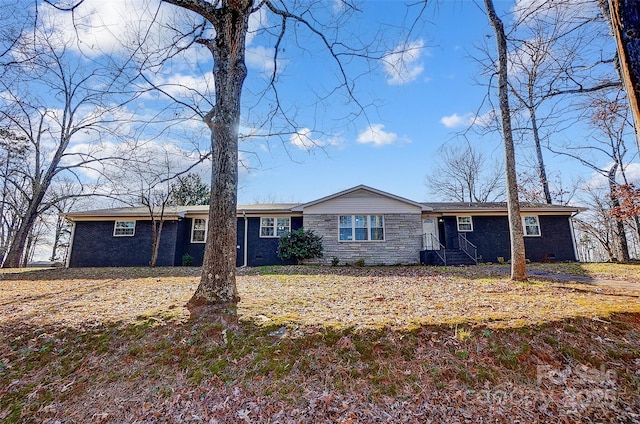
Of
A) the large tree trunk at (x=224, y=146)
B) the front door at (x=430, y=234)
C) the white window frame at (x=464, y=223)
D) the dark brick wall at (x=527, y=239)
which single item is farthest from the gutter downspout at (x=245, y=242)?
the white window frame at (x=464, y=223)

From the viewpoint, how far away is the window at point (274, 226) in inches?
656

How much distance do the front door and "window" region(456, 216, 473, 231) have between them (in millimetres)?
1291

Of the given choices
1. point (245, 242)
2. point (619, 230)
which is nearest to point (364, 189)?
point (245, 242)

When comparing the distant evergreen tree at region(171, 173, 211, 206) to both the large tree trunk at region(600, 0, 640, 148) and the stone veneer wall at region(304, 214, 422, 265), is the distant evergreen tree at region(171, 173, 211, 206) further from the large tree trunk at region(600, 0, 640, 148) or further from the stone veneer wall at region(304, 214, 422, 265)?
the large tree trunk at region(600, 0, 640, 148)

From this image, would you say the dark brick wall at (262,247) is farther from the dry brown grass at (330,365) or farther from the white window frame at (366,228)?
the dry brown grass at (330,365)

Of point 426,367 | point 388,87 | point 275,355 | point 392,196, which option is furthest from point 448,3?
point 392,196

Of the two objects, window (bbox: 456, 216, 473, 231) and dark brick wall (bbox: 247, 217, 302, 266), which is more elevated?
window (bbox: 456, 216, 473, 231)

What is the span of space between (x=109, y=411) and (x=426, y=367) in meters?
3.32

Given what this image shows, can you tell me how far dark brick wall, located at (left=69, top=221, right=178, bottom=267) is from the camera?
16234mm

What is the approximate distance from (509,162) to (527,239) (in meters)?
10.8

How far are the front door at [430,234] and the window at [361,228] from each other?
2.64m

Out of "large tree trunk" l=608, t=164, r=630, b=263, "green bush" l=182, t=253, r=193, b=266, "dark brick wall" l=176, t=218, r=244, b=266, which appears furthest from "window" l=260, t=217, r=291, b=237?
"large tree trunk" l=608, t=164, r=630, b=263

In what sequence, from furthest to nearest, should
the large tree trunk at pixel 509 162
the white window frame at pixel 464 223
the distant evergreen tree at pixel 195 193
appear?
the distant evergreen tree at pixel 195 193 < the white window frame at pixel 464 223 < the large tree trunk at pixel 509 162

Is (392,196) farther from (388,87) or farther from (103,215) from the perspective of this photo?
(103,215)
